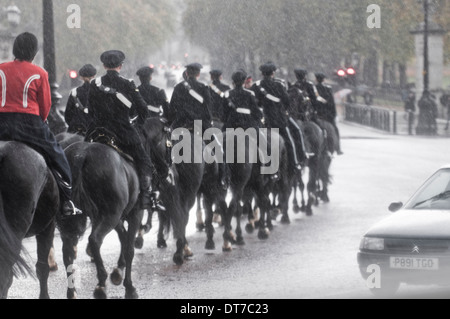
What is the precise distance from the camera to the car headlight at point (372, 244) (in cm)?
1013

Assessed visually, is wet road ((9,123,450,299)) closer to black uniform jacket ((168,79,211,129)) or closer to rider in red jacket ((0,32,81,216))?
black uniform jacket ((168,79,211,129))

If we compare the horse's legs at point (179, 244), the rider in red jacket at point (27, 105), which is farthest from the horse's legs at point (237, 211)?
the rider in red jacket at point (27, 105)

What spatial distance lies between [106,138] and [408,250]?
3.13 m

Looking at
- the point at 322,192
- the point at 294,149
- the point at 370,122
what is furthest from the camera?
the point at 370,122

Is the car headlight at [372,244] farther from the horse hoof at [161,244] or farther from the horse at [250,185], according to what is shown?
the horse hoof at [161,244]

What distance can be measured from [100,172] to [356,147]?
2496 cm

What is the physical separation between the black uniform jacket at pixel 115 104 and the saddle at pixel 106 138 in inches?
2.2

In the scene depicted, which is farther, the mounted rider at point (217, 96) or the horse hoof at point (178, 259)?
the mounted rider at point (217, 96)

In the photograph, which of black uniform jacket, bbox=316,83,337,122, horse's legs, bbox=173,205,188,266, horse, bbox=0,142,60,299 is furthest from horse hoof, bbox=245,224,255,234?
horse, bbox=0,142,60,299

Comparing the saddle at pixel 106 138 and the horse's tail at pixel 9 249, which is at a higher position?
the saddle at pixel 106 138
